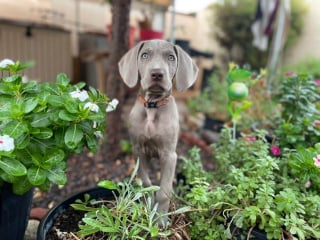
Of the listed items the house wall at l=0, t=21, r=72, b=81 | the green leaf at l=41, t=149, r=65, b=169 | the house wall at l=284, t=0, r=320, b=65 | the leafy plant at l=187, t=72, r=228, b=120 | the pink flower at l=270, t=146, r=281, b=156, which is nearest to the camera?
the green leaf at l=41, t=149, r=65, b=169

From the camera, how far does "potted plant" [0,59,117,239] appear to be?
95 cm

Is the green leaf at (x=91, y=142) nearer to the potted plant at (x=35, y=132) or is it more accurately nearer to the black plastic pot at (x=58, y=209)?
the potted plant at (x=35, y=132)

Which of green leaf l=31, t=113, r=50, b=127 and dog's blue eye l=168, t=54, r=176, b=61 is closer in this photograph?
green leaf l=31, t=113, r=50, b=127

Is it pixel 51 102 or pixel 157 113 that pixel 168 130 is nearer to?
pixel 157 113

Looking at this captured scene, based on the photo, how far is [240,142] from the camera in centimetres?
158

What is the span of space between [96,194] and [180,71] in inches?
30.8

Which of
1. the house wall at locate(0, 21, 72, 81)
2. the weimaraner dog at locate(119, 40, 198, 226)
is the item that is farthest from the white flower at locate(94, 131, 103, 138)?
the house wall at locate(0, 21, 72, 81)

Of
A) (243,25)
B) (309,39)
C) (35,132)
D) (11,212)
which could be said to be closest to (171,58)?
(35,132)

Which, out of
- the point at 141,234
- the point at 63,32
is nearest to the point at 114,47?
the point at 141,234

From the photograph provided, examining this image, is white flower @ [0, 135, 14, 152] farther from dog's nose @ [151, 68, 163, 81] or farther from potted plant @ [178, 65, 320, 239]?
potted plant @ [178, 65, 320, 239]

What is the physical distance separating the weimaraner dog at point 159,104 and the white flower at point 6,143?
0.48m

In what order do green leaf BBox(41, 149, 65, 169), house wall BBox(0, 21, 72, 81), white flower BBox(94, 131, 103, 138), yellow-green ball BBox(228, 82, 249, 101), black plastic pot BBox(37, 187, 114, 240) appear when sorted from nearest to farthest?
1. green leaf BBox(41, 149, 65, 169)
2. black plastic pot BBox(37, 187, 114, 240)
3. white flower BBox(94, 131, 103, 138)
4. yellow-green ball BBox(228, 82, 249, 101)
5. house wall BBox(0, 21, 72, 81)

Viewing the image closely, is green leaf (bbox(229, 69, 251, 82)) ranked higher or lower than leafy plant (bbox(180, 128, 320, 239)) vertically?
higher

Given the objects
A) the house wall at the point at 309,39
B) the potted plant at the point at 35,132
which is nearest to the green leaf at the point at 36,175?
the potted plant at the point at 35,132
